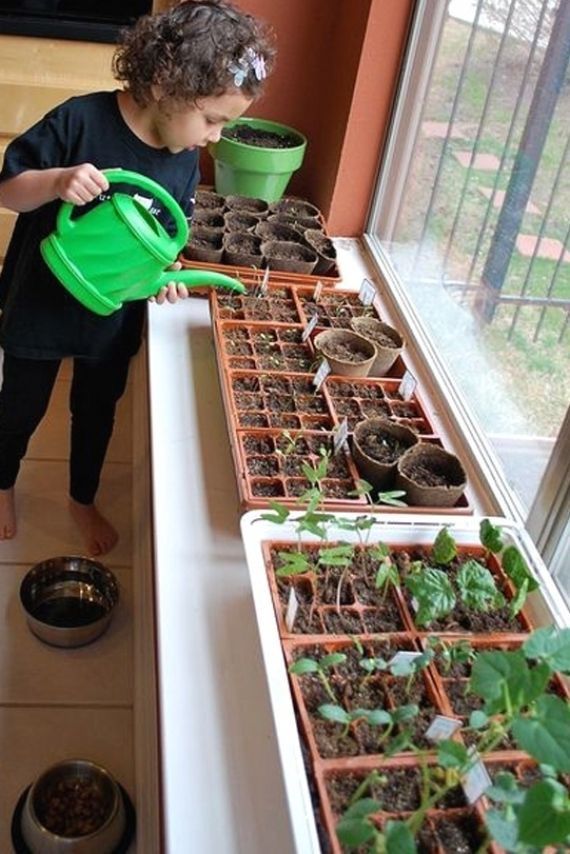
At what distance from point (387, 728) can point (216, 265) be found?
3.37 ft

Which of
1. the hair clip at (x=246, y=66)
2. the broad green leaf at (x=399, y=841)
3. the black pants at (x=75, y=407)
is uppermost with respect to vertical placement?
the hair clip at (x=246, y=66)

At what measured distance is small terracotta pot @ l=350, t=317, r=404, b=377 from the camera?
1.49 metres

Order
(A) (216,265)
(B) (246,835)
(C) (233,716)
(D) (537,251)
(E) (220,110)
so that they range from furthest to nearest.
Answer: (A) (216,265) < (D) (537,251) < (E) (220,110) < (C) (233,716) < (B) (246,835)

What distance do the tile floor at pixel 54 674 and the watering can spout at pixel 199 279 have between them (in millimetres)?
620

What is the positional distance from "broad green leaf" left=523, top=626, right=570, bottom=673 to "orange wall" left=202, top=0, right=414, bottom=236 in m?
1.40

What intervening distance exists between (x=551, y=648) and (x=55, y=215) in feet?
3.14

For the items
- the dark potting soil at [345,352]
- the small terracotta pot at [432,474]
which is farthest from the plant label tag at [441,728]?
the dark potting soil at [345,352]

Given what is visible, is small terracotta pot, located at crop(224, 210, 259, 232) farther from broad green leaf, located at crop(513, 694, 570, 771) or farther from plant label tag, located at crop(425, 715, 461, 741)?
broad green leaf, located at crop(513, 694, 570, 771)

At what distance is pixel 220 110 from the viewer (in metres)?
1.24

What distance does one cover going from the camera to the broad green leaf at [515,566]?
1026 mm

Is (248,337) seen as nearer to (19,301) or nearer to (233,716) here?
(19,301)

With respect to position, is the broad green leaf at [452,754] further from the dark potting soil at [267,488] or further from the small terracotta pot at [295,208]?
the small terracotta pot at [295,208]

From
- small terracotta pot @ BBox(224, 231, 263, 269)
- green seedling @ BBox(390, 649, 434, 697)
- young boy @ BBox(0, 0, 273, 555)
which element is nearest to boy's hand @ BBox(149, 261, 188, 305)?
young boy @ BBox(0, 0, 273, 555)

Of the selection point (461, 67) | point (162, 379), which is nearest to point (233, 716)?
point (162, 379)
